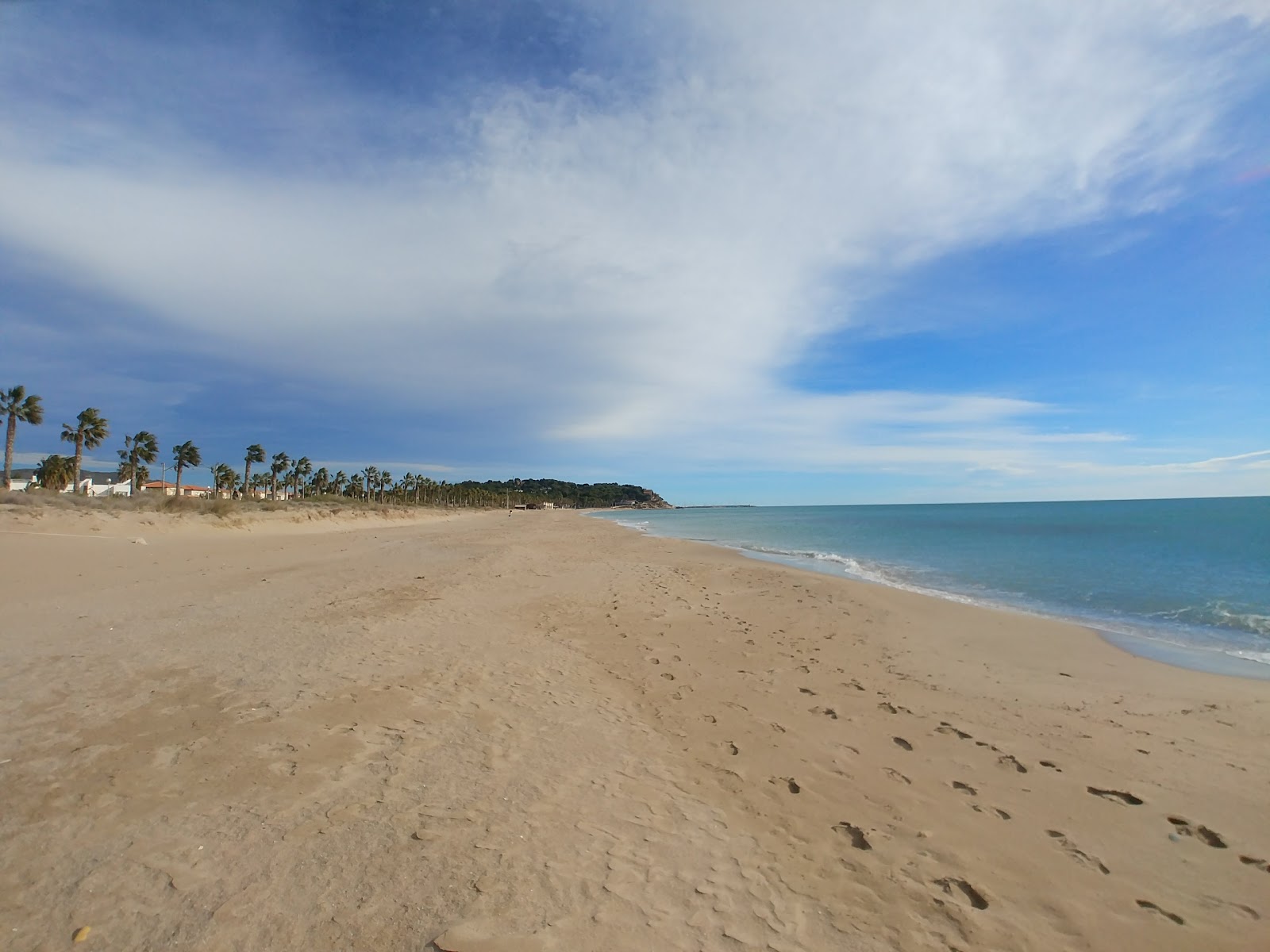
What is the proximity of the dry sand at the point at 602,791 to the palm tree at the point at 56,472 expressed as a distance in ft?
231

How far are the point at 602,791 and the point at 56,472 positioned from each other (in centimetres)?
8097

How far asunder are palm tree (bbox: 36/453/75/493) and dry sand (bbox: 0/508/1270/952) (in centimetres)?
7040

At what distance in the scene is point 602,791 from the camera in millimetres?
4656

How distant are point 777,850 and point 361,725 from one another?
12.8ft

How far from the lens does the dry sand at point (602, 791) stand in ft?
10.5

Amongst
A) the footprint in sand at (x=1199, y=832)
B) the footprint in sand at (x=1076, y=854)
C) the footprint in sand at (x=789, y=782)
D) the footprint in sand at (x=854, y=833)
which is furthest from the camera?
the footprint in sand at (x=789, y=782)

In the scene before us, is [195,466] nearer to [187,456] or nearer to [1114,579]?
[187,456]

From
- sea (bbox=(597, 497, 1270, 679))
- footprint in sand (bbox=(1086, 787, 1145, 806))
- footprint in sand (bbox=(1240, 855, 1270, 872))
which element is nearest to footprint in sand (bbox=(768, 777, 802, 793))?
footprint in sand (bbox=(1086, 787, 1145, 806))

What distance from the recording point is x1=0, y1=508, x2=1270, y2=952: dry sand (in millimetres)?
3207

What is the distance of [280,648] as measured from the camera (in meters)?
8.16

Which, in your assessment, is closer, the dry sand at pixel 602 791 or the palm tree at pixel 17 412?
the dry sand at pixel 602 791

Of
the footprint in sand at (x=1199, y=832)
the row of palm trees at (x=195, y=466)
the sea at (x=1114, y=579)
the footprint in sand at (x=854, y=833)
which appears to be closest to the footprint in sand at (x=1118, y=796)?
the footprint in sand at (x=1199, y=832)

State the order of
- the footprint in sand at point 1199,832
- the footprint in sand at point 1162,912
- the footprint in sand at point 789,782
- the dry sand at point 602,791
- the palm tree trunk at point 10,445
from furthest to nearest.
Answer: the palm tree trunk at point 10,445, the footprint in sand at point 789,782, the footprint in sand at point 1199,832, the footprint in sand at point 1162,912, the dry sand at point 602,791

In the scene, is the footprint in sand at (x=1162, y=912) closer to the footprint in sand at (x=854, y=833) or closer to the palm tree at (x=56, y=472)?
the footprint in sand at (x=854, y=833)
